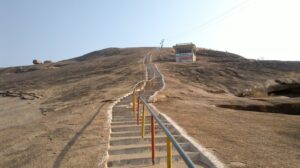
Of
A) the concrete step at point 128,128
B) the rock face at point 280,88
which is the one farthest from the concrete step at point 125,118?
the rock face at point 280,88

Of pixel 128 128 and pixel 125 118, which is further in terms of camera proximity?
pixel 125 118

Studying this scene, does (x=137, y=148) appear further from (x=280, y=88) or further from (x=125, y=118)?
(x=280, y=88)

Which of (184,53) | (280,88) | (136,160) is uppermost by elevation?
(184,53)

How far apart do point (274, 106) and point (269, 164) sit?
11.8 m

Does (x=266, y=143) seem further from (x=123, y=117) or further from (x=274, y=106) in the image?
(x=274, y=106)

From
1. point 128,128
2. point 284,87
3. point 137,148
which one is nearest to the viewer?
point 137,148

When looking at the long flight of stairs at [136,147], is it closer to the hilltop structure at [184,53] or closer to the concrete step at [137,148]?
the concrete step at [137,148]

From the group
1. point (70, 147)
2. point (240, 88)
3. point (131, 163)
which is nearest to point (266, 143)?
point (131, 163)

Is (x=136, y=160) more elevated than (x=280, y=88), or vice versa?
(x=136, y=160)

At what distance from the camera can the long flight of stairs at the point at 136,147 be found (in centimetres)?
663

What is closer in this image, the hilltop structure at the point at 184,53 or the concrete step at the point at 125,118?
the concrete step at the point at 125,118

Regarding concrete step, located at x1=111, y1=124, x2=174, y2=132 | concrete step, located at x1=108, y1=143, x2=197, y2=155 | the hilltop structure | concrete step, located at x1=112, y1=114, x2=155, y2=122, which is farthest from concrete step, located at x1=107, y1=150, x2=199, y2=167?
the hilltop structure

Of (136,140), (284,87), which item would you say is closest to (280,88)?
(284,87)

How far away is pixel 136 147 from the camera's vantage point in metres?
7.45
